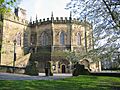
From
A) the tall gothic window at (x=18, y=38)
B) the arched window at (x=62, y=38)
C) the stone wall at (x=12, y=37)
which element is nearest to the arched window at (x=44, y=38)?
the arched window at (x=62, y=38)

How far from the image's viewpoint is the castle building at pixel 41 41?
51.5 metres

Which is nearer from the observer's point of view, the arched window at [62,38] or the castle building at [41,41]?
the castle building at [41,41]

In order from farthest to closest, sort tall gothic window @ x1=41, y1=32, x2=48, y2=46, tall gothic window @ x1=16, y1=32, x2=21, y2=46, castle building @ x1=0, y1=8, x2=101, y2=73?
tall gothic window @ x1=16, y1=32, x2=21, y2=46
tall gothic window @ x1=41, y1=32, x2=48, y2=46
castle building @ x1=0, y1=8, x2=101, y2=73

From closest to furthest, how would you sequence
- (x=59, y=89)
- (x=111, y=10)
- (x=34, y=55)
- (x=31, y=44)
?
(x=59, y=89) < (x=111, y=10) < (x=34, y=55) < (x=31, y=44)

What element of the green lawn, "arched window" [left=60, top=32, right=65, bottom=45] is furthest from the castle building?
the green lawn

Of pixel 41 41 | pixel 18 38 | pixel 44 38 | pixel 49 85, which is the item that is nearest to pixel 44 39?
pixel 44 38

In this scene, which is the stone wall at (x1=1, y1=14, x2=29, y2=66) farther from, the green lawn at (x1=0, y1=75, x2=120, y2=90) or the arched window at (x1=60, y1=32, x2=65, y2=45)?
the green lawn at (x1=0, y1=75, x2=120, y2=90)

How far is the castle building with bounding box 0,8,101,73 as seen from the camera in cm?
5150

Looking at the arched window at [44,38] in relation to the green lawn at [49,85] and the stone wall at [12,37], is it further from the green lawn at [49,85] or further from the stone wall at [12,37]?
the green lawn at [49,85]

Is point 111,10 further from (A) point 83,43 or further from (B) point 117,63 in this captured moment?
(A) point 83,43

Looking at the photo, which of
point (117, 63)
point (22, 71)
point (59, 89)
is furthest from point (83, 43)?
point (59, 89)

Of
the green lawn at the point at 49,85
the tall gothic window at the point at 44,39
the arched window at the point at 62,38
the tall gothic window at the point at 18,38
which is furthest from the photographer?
the tall gothic window at the point at 18,38

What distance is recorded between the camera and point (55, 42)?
55.9 meters

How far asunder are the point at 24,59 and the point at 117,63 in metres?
35.3
